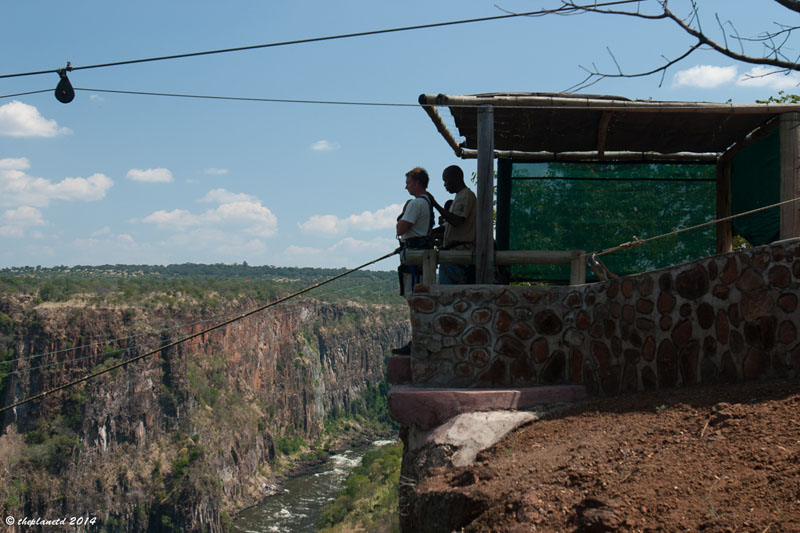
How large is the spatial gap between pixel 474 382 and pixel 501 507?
92.5 inches

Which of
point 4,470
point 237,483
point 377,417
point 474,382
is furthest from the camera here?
point 377,417

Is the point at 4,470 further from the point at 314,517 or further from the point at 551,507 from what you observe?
the point at 551,507

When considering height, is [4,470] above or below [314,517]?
above

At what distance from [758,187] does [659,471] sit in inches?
180

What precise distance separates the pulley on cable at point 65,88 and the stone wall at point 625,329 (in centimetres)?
522

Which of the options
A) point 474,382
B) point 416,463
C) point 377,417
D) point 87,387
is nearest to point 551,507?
point 416,463

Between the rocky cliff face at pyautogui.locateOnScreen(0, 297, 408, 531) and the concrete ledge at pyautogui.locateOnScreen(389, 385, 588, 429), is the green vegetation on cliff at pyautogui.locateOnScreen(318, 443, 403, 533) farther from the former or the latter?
the concrete ledge at pyautogui.locateOnScreen(389, 385, 588, 429)

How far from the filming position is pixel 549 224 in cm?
802

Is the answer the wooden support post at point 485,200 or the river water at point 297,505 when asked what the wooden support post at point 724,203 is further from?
the river water at point 297,505

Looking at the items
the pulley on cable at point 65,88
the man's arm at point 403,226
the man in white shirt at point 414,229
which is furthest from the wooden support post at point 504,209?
the pulley on cable at point 65,88

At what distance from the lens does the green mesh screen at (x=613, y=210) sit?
8016 mm

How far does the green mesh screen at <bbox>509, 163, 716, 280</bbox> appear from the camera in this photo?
8016 mm

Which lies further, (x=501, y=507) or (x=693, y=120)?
(x=693, y=120)

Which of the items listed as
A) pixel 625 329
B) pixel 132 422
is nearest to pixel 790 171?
pixel 625 329
